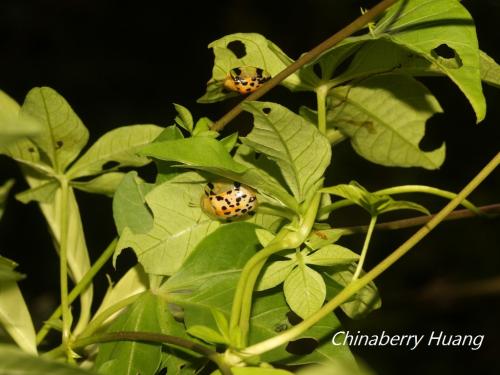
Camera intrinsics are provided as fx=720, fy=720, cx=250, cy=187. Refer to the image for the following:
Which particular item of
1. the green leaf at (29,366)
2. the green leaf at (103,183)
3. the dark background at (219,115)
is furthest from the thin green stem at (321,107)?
the dark background at (219,115)

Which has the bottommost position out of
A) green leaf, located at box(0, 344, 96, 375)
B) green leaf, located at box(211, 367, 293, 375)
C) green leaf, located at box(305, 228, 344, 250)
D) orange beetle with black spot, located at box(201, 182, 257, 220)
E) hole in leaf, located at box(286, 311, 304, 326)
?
hole in leaf, located at box(286, 311, 304, 326)

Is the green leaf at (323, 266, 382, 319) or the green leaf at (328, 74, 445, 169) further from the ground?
the green leaf at (328, 74, 445, 169)

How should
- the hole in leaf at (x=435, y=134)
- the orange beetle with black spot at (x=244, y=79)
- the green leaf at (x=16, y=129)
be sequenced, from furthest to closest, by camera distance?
the hole in leaf at (x=435, y=134) → the orange beetle with black spot at (x=244, y=79) → the green leaf at (x=16, y=129)

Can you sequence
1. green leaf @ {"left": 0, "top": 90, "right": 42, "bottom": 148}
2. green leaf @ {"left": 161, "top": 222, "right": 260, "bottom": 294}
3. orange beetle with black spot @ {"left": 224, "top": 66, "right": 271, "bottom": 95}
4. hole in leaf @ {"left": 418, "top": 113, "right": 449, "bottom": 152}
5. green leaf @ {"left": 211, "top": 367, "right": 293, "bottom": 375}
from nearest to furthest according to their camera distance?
green leaf @ {"left": 0, "top": 90, "right": 42, "bottom": 148} → green leaf @ {"left": 211, "top": 367, "right": 293, "bottom": 375} → green leaf @ {"left": 161, "top": 222, "right": 260, "bottom": 294} → orange beetle with black spot @ {"left": 224, "top": 66, "right": 271, "bottom": 95} → hole in leaf @ {"left": 418, "top": 113, "right": 449, "bottom": 152}

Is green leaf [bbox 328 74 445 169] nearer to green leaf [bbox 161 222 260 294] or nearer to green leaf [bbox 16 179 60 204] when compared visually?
green leaf [bbox 161 222 260 294]

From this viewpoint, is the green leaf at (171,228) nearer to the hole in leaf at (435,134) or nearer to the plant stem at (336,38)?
the plant stem at (336,38)

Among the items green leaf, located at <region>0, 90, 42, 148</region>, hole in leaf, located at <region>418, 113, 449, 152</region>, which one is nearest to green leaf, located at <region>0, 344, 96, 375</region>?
green leaf, located at <region>0, 90, 42, 148</region>

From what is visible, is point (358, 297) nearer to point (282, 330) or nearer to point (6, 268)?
point (282, 330)

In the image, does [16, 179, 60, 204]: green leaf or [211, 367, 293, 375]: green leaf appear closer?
[211, 367, 293, 375]: green leaf
